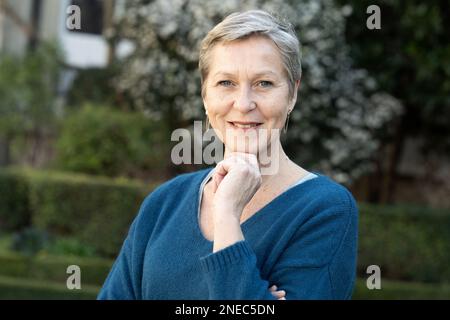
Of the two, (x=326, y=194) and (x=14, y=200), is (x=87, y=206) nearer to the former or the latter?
(x=14, y=200)

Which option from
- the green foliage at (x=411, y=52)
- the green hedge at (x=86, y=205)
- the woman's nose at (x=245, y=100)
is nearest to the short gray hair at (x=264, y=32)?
the woman's nose at (x=245, y=100)

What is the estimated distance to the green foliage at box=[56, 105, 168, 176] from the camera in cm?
1004

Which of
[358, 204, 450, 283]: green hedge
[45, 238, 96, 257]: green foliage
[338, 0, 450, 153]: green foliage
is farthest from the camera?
[358, 204, 450, 283]: green hedge

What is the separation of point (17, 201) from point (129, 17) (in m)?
2.76

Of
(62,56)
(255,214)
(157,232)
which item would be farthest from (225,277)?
(62,56)

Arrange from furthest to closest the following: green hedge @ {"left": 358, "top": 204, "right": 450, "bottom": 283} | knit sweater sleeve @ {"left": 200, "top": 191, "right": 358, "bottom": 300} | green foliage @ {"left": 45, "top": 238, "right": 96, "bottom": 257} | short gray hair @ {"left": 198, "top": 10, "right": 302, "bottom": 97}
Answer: green hedge @ {"left": 358, "top": 204, "right": 450, "bottom": 283} < green foliage @ {"left": 45, "top": 238, "right": 96, "bottom": 257} < short gray hair @ {"left": 198, "top": 10, "right": 302, "bottom": 97} < knit sweater sleeve @ {"left": 200, "top": 191, "right": 358, "bottom": 300}

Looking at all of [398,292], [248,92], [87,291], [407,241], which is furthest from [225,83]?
[407,241]

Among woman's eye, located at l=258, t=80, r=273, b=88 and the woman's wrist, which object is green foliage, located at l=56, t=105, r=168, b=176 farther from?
the woman's wrist

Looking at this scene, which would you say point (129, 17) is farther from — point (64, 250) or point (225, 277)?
point (225, 277)

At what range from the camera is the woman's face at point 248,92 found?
6.32ft

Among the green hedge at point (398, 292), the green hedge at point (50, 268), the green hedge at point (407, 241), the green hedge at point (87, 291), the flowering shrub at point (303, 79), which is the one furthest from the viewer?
the flowering shrub at point (303, 79)

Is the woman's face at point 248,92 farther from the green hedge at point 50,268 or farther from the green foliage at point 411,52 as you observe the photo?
the green hedge at point 50,268

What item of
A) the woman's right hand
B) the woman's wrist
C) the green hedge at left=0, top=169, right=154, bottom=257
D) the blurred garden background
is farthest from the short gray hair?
the green hedge at left=0, top=169, right=154, bottom=257
